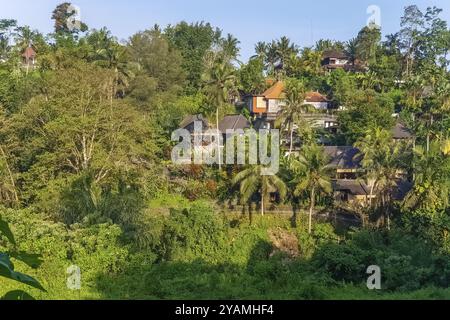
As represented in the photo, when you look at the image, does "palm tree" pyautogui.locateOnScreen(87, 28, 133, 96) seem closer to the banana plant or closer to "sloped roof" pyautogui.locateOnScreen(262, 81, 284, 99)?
"sloped roof" pyautogui.locateOnScreen(262, 81, 284, 99)

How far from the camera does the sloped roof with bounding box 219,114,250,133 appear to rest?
99.3 ft

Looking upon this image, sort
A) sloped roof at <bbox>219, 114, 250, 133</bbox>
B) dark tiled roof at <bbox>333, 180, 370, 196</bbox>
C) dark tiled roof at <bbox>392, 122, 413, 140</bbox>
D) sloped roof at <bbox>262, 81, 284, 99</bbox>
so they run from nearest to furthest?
dark tiled roof at <bbox>333, 180, 370, 196</bbox> → dark tiled roof at <bbox>392, 122, 413, 140</bbox> → sloped roof at <bbox>219, 114, 250, 133</bbox> → sloped roof at <bbox>262, 81, 284, 99</bbox>

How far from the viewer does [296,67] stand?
41.7 metres

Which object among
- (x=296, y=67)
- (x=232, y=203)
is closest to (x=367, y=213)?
(x=232, y=203)

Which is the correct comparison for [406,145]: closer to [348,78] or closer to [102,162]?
[102,162]

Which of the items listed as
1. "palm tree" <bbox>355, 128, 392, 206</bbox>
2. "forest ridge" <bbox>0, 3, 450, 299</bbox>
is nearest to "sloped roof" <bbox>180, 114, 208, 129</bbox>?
"forest ridge" <bbox>0, 3, 450, 299</bbox>

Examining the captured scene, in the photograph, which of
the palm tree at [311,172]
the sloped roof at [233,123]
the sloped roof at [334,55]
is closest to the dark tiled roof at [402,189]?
the palm tree at [311,172]

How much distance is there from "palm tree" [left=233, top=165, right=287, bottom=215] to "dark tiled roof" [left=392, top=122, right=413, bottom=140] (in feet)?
32.5

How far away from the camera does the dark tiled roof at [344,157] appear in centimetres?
2531

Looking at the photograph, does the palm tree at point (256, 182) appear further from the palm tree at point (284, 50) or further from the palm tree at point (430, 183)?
the palm tree at point (284, 50)

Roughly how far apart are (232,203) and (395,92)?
17310mm

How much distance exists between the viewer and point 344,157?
2608cm

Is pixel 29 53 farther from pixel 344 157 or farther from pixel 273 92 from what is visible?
pixel 344 157
